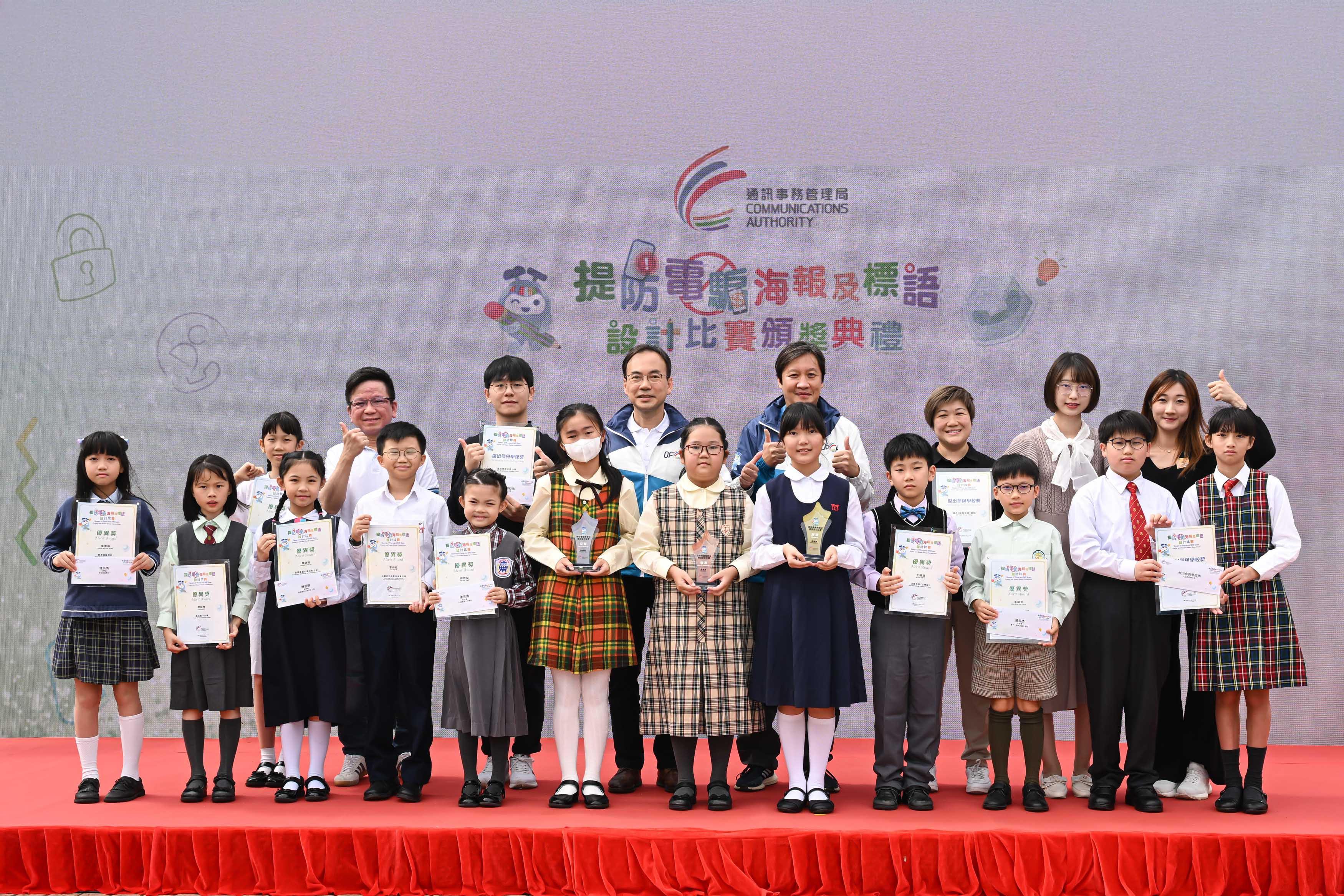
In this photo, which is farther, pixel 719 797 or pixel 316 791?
pixel 316 791

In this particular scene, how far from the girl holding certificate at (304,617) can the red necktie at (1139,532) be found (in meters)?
2.67

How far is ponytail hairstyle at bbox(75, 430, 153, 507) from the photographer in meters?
3.64

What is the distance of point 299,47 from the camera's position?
16.8 feet

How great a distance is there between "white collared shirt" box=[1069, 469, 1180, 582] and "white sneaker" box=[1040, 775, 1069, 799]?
737 mm

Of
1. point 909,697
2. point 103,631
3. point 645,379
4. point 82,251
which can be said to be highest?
point 82,251

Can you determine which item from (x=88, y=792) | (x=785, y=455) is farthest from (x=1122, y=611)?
(x=88, y=792)

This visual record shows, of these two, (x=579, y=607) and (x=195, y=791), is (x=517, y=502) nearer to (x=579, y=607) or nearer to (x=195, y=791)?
(x=579, y=607)

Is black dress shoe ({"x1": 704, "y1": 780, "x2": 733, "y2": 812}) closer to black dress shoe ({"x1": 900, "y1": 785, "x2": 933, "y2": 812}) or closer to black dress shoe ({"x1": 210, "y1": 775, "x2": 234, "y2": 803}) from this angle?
black dress shoe ({"x1": 900, "y1": 785, "x2": 933, "y2": 812})

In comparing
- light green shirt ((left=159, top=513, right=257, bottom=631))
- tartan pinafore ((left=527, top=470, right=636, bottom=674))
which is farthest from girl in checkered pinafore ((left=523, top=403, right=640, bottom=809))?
light green shirt ((left=159, top=513, right=257, bottom=631))

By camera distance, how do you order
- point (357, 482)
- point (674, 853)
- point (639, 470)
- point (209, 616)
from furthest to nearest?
1. point (357, 482)
2. point (639, 470)
3. point (209, 616)
4. point (674, 853)

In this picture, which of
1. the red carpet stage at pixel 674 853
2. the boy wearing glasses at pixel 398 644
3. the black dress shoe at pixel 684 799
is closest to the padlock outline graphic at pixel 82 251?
the boy wearing glasses at pixel 398 644

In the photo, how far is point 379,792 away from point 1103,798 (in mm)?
2415

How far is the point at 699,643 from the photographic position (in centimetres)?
341

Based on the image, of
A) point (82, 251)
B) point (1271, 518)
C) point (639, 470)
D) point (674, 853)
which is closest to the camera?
point (674, 853)
